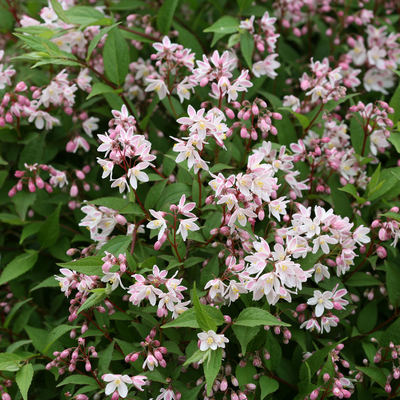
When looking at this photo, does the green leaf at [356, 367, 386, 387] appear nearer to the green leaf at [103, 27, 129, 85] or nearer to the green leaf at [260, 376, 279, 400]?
the green leaf at [260, 376, 279, 400]

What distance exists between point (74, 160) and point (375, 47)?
2785 millimetres

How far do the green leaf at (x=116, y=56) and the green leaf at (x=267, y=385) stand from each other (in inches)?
87.1

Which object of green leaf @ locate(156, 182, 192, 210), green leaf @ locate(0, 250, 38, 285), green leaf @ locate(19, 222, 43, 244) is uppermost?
green leaf @ locate(156, 182, 192, 210)

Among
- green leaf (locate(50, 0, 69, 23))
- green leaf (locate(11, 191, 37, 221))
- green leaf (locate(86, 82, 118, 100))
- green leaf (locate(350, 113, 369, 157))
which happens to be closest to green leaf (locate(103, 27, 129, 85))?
green leaf (locate(86, 82, 118, 100))

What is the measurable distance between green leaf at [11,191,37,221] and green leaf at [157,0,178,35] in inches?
62.8

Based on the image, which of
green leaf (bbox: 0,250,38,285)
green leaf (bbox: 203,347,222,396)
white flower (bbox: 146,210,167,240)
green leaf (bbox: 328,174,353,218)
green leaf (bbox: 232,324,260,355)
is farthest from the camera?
green leaf (bbox: 0,250,38,285)

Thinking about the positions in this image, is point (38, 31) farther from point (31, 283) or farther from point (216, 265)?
point (216, 265)

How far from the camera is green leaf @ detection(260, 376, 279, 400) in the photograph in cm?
198

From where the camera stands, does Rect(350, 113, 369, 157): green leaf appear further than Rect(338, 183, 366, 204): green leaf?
Yes

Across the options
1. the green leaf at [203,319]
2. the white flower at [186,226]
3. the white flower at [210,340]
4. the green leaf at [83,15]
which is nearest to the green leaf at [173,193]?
the white flower at [186,226]

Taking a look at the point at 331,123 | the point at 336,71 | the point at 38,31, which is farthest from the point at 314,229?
the point at 38,31

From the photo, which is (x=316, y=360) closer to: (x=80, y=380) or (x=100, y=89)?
(x=80, y=380)

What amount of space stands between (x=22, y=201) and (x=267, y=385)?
2031 mm

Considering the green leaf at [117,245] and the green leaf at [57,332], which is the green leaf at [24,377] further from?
the green leaf at [117,245]
